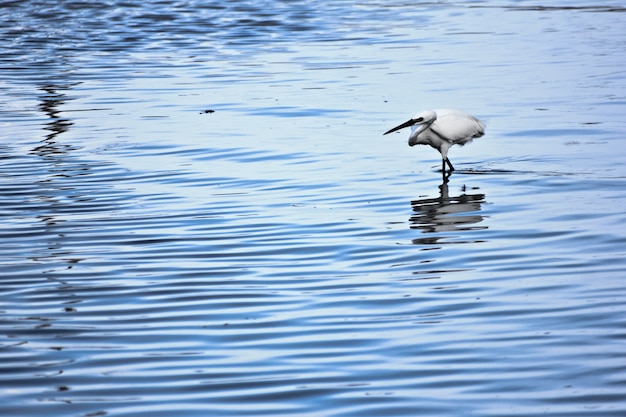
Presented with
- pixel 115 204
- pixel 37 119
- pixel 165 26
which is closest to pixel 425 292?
pixel 115 204

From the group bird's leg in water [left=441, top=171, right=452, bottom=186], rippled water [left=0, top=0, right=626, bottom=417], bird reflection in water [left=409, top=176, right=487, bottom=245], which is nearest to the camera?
rippled water [left=0, top=0, right=626, bottom=417]

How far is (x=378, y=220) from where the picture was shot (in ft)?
32.4

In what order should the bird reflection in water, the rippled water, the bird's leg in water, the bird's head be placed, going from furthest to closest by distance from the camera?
the bird's head
the bird's leg in water
the bird reflection in water
the rippled water

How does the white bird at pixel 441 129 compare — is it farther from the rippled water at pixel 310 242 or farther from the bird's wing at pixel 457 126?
the rippled water at pixel 310 242

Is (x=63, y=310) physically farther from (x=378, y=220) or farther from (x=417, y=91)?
(x=417, y=91)

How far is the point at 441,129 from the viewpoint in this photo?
12141mm

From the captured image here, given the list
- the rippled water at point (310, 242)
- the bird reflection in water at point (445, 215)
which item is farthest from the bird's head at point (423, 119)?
the bird reflection in water at point (445, 215)

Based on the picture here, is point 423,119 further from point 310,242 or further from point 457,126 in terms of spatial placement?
point 310,242

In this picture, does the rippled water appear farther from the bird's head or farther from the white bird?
the bird's head

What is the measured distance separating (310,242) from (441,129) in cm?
351

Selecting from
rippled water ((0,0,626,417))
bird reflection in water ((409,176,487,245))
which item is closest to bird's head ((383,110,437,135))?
rippled water ((0,0,626,417))

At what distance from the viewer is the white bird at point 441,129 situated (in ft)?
39.9

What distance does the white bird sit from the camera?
12.1 meters

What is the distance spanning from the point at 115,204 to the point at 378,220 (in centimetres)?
227
